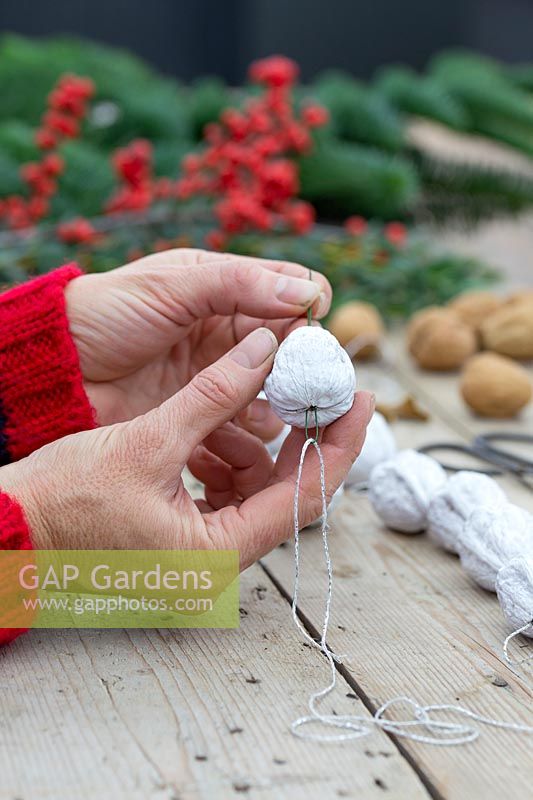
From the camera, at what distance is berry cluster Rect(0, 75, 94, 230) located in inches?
75.9

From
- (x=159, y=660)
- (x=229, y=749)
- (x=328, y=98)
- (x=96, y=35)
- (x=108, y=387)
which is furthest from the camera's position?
(x=96, y=35)

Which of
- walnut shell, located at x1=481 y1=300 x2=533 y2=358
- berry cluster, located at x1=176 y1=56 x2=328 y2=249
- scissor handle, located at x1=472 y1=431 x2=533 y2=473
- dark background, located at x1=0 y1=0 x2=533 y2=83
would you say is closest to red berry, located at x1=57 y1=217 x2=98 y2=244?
berry cluster, located at x1=176 y1=56 x2=328 y2=249

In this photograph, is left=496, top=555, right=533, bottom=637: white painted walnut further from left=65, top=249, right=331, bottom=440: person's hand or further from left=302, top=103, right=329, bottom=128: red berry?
left=302, top=103, right=329, bottom=128: red berry

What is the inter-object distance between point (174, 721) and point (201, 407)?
0.25 m

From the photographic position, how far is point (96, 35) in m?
4.55

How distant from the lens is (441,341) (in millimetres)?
1648

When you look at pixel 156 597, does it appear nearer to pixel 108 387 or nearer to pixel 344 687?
pixel 344 687

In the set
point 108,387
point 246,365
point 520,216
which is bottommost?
point 520,216

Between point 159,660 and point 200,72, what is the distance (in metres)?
4.38

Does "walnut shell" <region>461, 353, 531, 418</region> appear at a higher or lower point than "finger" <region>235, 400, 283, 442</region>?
lower

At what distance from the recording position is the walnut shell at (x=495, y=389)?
1436 millimetres

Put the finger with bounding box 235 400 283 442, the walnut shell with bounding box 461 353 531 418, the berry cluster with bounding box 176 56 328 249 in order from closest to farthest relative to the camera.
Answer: the finger with bounding box 235 400 283 442
the walnut shell with bounding box 461 353 531 418
the berry cluster with bounding box 176 56 328 249

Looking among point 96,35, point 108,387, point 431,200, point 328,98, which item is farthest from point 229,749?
point 96,35

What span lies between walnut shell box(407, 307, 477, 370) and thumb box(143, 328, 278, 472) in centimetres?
89
